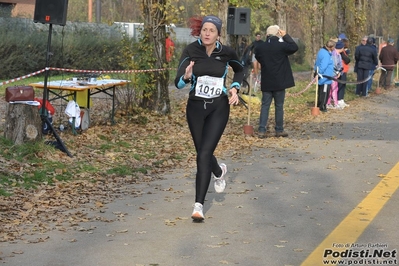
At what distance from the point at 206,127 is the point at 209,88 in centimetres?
39

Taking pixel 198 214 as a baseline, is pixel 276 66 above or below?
above

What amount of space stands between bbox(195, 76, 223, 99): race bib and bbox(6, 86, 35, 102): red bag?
4763 mm

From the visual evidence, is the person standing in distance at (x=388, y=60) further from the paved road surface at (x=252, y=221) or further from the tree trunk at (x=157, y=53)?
the paved road surface at (x=252, y=221)

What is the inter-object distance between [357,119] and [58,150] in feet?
30.3

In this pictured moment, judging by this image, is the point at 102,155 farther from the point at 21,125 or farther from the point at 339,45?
the point at 339,45

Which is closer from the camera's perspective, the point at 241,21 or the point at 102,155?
the point at 102,155

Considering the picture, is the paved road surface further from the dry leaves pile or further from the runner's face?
the runner's face

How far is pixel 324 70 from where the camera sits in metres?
21.5

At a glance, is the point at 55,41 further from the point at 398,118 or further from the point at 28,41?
the point at 398,118

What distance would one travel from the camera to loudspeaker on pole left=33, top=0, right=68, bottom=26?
1328 centimetres

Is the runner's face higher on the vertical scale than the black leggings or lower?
higher

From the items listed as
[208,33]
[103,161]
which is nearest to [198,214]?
[208,33]

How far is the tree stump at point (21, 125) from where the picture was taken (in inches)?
498

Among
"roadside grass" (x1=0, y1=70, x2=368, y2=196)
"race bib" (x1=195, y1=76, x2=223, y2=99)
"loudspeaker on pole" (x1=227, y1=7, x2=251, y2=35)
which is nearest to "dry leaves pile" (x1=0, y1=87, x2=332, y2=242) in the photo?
"roadside grass" (x1=0, y1=70, x2=368, y2=196)
